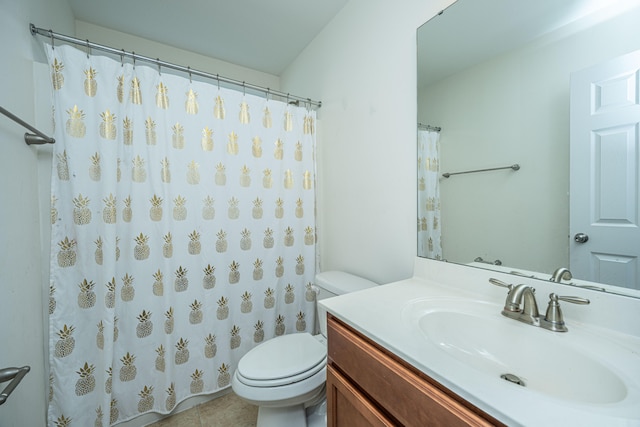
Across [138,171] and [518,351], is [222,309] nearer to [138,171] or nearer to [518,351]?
[138,171]

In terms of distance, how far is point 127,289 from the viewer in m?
1.29

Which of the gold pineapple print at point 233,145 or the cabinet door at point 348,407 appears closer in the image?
the cabinet door at point 348,407

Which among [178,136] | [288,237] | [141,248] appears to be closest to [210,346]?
[141,248]

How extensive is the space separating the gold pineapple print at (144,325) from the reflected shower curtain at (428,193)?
57.6 inches

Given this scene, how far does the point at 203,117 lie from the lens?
1.46 meters

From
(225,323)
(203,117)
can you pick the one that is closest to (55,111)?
(203,117)

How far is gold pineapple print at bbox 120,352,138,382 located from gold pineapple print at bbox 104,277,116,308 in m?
0.30

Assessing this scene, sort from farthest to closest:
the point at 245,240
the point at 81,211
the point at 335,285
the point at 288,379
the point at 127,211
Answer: the point at 245,240
the point at 335,285
the point at 127,211
the point at 81,211
the point at 288,379

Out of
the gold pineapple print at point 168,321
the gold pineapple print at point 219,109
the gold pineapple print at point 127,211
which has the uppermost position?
the gold pineapple print at point 219,109

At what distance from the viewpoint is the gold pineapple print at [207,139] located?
4.80 feet

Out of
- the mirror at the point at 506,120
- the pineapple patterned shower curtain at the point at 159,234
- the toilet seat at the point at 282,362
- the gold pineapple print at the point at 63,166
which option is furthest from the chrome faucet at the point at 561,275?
the gold pineapple print at the point at 63,166

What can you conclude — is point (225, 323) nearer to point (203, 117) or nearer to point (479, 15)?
point (203, 117)

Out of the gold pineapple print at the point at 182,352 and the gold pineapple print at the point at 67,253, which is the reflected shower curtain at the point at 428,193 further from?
→ the gold pineapple print at the point at 67,253

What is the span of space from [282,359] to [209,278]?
0.65 meters
